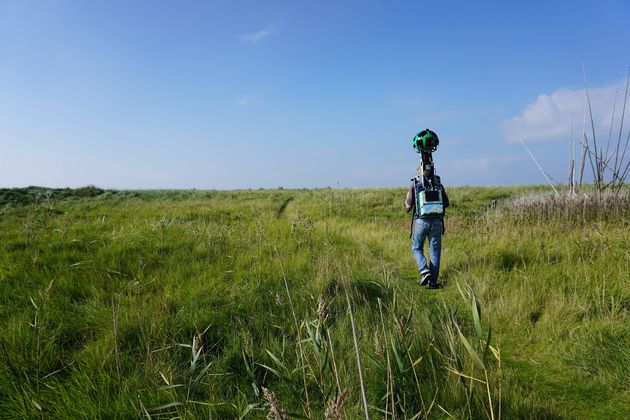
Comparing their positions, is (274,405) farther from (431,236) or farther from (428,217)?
(431,236)

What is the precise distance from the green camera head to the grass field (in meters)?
2.09

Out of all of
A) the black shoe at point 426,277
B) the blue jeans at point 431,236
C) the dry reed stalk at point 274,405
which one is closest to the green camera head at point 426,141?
the blue jeans at point 431,236

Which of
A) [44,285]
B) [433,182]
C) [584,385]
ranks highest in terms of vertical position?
[433,182]

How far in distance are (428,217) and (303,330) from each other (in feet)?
9.88

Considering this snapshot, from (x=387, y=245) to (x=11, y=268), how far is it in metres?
6.88

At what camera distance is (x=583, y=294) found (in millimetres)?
4379

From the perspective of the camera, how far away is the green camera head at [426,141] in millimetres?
5773

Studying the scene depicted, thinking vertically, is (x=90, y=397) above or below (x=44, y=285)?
below

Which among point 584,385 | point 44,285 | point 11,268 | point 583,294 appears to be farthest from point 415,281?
point 11,268

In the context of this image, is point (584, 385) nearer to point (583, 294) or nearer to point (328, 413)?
point (583, 294)

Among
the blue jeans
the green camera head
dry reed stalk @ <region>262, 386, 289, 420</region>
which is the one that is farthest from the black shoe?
dry reed stalk @ <region>262, 386, 289, 420</region>

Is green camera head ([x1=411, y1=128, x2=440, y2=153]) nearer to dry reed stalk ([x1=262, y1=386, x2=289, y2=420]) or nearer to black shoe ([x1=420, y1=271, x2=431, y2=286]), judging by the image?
black shoe ([x1=420, y1=271, x2=431, y2=286])

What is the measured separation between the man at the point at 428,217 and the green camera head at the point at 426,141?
50 mm

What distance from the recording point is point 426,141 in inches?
227
